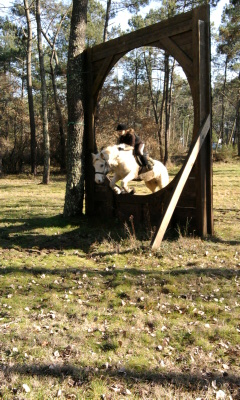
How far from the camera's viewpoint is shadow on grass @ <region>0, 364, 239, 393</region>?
3.23 m

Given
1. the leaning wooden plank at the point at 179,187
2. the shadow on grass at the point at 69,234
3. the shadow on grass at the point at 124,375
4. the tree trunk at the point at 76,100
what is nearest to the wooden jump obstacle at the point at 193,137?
the leaning wooden plank at the point at 179,187

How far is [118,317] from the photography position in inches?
179

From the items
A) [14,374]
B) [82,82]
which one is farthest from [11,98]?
[14,374]

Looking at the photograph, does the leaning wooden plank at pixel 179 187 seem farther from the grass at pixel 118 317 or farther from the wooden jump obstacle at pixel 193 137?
the grass at pixel 118 317

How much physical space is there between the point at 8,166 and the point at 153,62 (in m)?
15.6

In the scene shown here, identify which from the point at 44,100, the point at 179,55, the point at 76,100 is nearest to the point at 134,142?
the point at 179,55

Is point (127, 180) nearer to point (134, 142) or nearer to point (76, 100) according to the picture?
point (134, 142)

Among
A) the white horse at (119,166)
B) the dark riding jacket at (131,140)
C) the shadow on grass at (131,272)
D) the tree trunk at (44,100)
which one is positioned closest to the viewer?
the shadow on grass at (131,272)

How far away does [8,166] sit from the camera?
29688mm

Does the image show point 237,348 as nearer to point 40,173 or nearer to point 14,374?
point 14,374

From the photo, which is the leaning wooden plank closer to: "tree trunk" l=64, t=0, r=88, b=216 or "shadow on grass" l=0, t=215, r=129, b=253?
"shadow on grass" l=0, t=215, r=129, b=253

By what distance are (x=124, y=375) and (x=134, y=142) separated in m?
5.20

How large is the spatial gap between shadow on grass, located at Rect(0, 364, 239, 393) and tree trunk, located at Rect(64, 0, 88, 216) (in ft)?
19.9

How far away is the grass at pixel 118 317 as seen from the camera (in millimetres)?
3254
